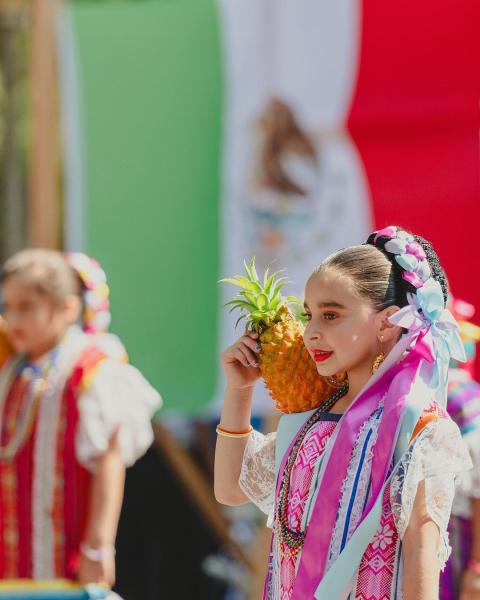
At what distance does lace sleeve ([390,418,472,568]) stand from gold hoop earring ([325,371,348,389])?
0.92 ft

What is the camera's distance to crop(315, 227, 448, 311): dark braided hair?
2291 mm

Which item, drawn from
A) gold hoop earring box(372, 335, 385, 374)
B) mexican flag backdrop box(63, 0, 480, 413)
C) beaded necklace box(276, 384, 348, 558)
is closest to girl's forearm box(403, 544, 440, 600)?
beaded necklace box(276, 384, 348, 558)

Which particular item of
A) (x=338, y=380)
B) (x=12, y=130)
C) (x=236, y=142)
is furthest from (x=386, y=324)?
(x=12, y=130)

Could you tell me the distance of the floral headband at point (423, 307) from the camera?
226cm

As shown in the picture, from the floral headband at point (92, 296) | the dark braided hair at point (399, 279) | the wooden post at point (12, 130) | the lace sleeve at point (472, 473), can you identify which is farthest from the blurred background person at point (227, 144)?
the dark braided hair at point (399, 279)

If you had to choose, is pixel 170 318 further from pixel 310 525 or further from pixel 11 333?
pixel 310 525

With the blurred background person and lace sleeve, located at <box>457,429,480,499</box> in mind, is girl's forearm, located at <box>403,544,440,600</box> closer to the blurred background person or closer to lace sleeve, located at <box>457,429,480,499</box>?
lace sleeve, located at <box>457,429,480,499</box>

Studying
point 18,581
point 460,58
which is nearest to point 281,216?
point 460,58

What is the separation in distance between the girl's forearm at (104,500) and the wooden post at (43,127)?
1963 millimetres

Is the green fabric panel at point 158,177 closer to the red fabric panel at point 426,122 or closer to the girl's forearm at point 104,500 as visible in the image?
the red fabric panel at point 426,122

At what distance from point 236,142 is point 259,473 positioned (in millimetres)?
2987

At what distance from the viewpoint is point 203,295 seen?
5258 mm

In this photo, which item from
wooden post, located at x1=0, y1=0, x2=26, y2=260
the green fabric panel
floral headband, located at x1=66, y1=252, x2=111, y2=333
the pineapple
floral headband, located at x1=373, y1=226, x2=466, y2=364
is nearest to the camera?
floral headband, located at x1=373, y1=226, x2=466, y2=364

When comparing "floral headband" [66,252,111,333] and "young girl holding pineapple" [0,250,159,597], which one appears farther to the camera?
"floral headband" [66,252,111,333]
